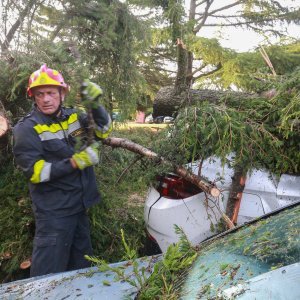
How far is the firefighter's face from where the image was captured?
310 cm

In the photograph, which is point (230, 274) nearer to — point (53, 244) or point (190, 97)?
point (53, 244)

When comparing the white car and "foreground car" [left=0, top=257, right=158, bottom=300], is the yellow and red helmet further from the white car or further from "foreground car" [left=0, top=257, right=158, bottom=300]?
"foreground car" [left=0, top=257, right=158, bottom=300]

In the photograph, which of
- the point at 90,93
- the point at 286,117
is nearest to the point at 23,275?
the point at 90,93

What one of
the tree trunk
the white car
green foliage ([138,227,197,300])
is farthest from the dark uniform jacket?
green foliage ([138,227,197,300])

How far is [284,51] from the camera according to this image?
11.6 m

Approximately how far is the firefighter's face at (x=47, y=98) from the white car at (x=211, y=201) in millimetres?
1183

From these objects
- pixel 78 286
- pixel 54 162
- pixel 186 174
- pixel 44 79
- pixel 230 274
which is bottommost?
pixel 78 286

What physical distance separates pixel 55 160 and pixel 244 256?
6.16ft

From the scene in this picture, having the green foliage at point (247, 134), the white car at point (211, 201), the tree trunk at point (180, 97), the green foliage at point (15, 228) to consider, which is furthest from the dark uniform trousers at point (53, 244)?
the tree trunk at point (180, 97)

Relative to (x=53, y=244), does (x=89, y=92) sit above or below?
above

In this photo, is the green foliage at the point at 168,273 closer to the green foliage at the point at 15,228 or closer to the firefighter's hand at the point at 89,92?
the firefighter's hand at the point at 89,92

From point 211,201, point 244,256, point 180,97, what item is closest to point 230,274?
point 244,256

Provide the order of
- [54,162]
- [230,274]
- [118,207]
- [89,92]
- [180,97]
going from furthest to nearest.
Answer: [180,97] < [118,207] < [54,162] < [89,92] < [230,274]

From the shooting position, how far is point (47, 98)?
3102 mm
